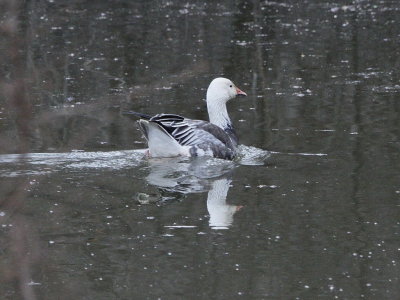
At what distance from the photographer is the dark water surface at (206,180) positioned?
5516mm

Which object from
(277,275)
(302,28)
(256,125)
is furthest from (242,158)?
(302,28)

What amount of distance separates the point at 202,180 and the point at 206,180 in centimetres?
4

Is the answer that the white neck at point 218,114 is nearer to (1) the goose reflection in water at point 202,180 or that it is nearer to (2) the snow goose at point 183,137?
(2) the snow goose at point 183,137

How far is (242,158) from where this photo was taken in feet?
32.2

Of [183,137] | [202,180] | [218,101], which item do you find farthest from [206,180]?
[218,101]

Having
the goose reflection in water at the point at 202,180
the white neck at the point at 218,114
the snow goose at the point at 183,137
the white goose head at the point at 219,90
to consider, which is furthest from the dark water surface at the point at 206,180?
the white goose head at the point at 219,90

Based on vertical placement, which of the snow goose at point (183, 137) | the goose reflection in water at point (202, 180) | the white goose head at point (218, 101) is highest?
the white goose head at point (218, 101)

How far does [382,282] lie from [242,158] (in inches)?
171

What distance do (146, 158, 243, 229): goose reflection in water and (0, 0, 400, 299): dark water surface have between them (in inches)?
1.1

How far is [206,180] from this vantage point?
344 inches

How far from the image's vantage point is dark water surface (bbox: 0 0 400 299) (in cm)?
552

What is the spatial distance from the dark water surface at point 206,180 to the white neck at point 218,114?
0.36 m

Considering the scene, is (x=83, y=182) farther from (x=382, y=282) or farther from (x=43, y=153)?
(x=382, y=282)

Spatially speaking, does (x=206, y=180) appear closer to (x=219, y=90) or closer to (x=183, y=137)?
(x=183, y=137)
